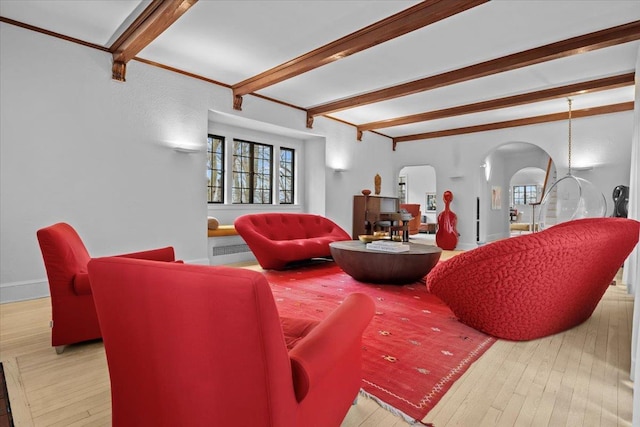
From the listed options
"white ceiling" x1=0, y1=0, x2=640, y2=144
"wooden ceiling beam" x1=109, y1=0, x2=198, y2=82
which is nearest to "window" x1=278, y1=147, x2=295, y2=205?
"white ceiling" x1=0, y1=0, x2=640, y2=144

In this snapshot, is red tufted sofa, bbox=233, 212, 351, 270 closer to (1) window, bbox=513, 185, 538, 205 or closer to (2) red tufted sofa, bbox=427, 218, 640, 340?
(2) red tufted sofa, bbox=427, 218, 640, 340

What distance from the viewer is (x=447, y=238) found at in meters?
7.85

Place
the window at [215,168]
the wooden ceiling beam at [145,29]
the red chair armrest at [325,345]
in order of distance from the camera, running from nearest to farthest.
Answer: the red chair armrest at [325,345] < the wooden ceiling beam at [145,29] < the window at [215,168]

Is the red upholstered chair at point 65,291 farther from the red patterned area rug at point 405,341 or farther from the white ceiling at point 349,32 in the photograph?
the white ceiling at point 349,32

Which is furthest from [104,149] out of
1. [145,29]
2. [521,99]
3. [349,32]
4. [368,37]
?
[521,99]

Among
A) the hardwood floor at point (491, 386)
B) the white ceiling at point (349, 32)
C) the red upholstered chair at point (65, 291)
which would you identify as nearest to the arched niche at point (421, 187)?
the white ceiling at point (349, 32)

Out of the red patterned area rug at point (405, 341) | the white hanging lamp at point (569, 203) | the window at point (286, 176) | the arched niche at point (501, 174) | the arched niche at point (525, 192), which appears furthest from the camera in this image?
the arched niche at point (525, 192)

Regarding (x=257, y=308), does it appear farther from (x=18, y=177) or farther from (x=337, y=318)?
(x=18, y=177)

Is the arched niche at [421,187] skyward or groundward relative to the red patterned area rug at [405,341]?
skyward

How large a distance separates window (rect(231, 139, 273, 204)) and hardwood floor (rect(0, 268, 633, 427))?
4.26 metres

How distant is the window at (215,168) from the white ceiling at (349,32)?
3.96 ft

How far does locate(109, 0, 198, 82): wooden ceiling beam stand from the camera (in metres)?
3.15

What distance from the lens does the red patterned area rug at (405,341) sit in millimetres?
1828

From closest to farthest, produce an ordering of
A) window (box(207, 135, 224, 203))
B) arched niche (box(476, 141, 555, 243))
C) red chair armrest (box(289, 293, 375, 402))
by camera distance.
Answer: red chair armrest (box(289, 293, 375, 402)), window (box(207, 135, 224, 203)), arched niche (box(476, 141, 555, 243))
